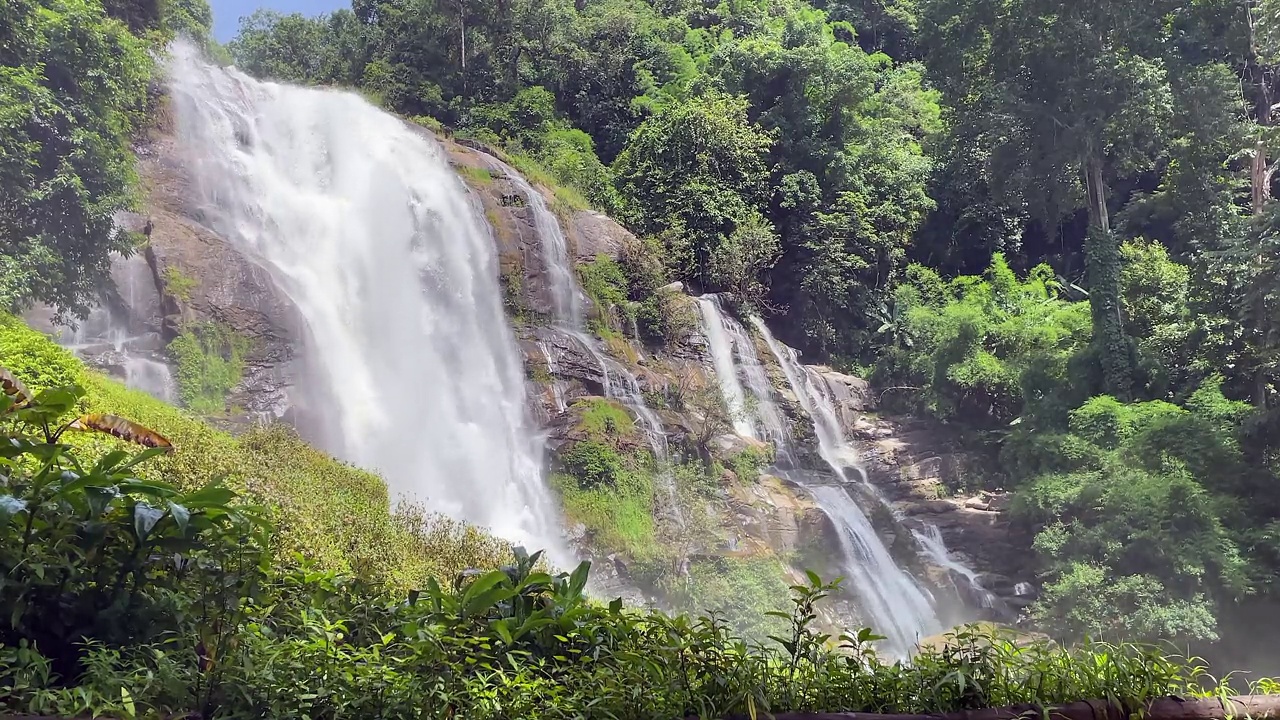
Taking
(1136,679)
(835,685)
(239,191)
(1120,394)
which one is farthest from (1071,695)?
(239,191)

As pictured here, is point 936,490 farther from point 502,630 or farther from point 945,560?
point 502,630

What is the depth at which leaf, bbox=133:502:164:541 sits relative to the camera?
4.80 ft

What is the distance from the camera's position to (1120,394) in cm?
1088

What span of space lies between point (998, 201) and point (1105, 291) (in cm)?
296

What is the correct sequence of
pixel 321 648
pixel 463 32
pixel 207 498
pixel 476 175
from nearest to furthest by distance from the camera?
pixel 207 498 < pixel 321 648 < pixel 476 175 < pixel 463 32

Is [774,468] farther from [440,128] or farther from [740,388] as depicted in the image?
[440,128]

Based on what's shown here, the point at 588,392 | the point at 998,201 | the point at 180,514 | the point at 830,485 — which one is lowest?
the point at 180,514

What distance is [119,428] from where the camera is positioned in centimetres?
464

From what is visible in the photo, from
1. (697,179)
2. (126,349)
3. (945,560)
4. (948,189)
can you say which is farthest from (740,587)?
(948,189)

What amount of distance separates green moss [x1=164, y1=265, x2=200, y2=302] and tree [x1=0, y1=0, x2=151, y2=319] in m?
0.49

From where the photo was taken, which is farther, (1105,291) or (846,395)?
(846,395)

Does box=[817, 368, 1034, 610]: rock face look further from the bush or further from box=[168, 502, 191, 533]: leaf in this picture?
box=[168, 502, 191, 533]: leaf

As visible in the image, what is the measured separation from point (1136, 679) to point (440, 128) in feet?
46.9

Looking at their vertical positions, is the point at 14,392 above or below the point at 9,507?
above
